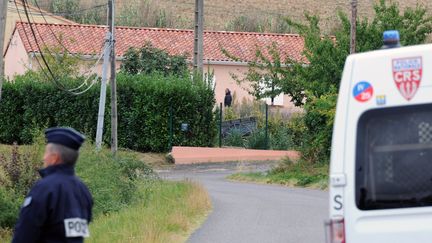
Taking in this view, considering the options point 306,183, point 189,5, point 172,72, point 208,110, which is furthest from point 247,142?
point 189,5

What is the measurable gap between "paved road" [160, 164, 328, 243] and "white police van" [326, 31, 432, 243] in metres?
8.54

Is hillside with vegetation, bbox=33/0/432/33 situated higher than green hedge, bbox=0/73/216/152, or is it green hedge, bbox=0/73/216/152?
hillside with vegetation, bbox=33/0/432/33

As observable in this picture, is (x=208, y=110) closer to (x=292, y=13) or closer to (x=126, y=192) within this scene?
(x=126, y=192)

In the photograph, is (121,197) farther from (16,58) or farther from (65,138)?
A: (16,58)

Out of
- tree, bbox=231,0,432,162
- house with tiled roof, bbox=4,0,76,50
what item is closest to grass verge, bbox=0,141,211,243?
tree, bbox=231,0,432,162

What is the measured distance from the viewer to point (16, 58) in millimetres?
54875

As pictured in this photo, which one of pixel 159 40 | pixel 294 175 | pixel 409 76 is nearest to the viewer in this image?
pixel 409 76

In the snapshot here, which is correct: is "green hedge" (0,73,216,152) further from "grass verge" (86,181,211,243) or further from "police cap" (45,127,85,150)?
"police cap" (45,127,85,150)

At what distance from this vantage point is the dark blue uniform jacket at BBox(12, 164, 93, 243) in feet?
21.7

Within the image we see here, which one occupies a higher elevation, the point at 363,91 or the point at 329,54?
the point at 329,54

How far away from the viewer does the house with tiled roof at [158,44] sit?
52500mm

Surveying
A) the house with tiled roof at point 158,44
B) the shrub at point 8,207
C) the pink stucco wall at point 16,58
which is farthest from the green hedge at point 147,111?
the shrub at point 8,207

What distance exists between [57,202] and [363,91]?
7.36 ft

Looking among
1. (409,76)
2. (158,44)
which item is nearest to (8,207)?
(409,76)
